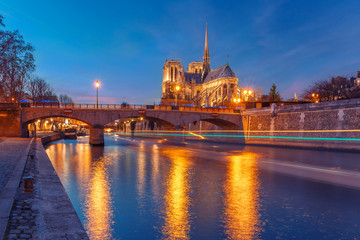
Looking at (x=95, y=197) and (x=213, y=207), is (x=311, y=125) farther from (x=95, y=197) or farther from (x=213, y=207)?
(x=95, y=197)

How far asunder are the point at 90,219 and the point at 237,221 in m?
4.96

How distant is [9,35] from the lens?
20.9m

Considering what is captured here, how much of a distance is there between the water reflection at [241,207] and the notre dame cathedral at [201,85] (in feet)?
286

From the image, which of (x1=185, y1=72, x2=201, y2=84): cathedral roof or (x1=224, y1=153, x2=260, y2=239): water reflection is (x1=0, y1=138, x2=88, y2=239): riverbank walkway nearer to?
(x1=224, y1=153, x2=260, y2=239): water reflection

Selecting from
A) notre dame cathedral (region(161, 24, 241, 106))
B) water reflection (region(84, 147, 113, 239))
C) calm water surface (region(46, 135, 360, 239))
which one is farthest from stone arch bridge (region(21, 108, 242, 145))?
notre dame cathedral (region(161, 24, 241, 106))

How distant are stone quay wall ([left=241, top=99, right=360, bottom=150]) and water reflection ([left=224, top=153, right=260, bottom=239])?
2420cm

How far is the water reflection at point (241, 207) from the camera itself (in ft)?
24.7

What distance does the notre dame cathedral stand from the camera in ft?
386

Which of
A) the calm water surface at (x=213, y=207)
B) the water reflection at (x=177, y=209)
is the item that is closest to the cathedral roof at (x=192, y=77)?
the calm water surface at (x=213, y=207)

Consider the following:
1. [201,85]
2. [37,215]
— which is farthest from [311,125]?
Result: [201,85]

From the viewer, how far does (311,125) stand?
38.7m

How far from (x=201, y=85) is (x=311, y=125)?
377 ft

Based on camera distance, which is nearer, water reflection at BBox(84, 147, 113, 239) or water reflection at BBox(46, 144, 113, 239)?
water reflection at BBox(84, 147, 113, 239)

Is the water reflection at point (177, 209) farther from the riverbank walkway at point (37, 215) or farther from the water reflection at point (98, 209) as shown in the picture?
the riverbank walkway at point (37, 215)
